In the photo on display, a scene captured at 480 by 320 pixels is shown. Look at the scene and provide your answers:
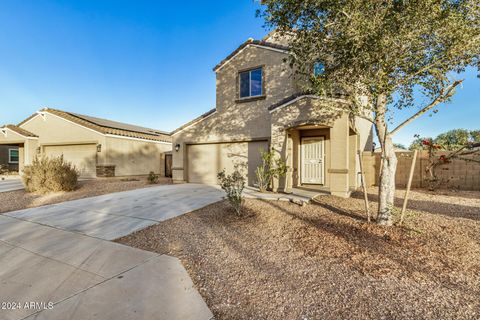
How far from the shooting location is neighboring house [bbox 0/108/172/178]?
15.7m

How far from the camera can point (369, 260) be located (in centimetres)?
351

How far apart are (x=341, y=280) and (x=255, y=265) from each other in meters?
1.20

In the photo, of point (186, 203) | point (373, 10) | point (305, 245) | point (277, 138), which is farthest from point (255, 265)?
point (277, 138)

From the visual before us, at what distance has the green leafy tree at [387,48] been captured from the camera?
14.4ft

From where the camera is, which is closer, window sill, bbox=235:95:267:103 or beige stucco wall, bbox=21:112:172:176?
window sill, bbox=235:95:267:103

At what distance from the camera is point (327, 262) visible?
11.5 ft

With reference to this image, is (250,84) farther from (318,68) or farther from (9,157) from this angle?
(9,157)

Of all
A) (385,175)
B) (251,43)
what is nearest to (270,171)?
(385,175)

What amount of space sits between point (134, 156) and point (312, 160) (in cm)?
1342

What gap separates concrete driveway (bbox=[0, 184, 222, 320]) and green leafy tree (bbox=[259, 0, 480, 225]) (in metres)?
4.56

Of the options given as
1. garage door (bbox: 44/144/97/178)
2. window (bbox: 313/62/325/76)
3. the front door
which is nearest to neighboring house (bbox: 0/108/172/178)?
garage door (bbox: 44/144/97/178)

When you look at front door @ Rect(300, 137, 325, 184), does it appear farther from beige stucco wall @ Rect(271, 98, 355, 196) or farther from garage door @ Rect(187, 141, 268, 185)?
garage door @ Rect(187, 141, 268, 185)

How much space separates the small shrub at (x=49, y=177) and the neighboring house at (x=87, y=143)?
15.5ft

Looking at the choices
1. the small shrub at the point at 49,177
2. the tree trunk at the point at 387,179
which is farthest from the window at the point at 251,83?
the small shrub at the point at 49,177
